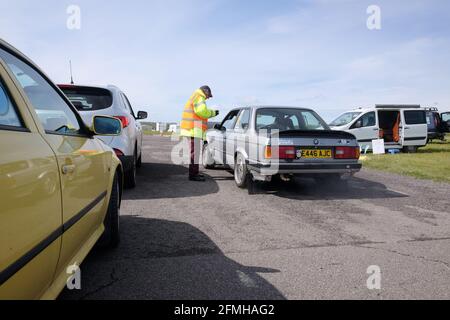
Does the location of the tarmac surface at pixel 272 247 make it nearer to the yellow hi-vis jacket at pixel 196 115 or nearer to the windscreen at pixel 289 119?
the windscreen at pixel 289 119

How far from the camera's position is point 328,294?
2.50 m

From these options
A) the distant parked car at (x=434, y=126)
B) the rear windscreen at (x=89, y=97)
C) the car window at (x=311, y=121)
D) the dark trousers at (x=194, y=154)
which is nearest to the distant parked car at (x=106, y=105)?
the rear windscreen at (x=89, y=97)

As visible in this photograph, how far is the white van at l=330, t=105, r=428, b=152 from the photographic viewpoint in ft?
45.7

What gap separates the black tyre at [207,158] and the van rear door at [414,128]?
9.02 metres

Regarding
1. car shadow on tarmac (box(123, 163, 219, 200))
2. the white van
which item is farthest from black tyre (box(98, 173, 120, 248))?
the white van

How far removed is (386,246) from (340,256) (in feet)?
2.02

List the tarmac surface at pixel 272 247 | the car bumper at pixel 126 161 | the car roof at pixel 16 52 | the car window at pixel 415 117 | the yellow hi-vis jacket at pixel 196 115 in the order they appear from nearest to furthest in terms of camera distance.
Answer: the car roof at pixel 16 52 → the tarmac surface at pixel 272 247 → the car bumper at pixel 126 161 → the yellow hi-vis jacket at pixel 196 115 → the car window at pixel 415 117

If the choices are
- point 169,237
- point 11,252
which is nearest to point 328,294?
point 169,237

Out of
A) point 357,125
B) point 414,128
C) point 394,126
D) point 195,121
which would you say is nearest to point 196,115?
point 195,121

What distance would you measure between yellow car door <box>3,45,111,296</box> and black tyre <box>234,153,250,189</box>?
3.54 meters

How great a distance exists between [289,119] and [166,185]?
2612mm

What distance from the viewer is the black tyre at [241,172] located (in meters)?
6.22

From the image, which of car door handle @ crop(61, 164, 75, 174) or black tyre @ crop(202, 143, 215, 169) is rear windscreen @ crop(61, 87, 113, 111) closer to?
car door handle @ crop(61, 164, 75, 174)

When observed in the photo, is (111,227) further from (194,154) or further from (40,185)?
(194,154)
